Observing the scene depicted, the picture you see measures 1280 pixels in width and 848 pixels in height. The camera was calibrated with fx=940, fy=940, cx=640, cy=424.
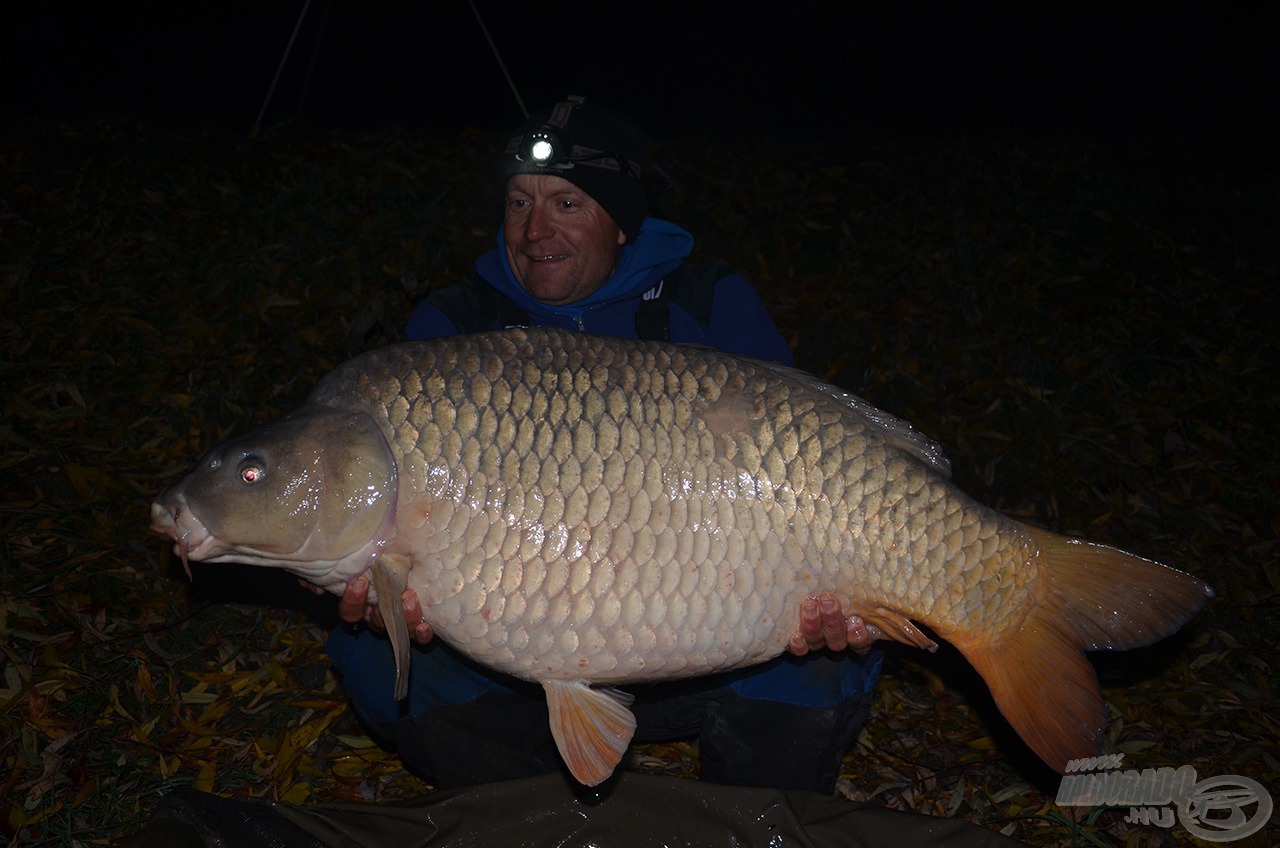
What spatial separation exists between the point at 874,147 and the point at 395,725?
5077 mm

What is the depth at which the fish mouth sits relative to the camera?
1.48 metres

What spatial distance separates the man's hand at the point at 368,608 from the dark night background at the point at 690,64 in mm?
6336

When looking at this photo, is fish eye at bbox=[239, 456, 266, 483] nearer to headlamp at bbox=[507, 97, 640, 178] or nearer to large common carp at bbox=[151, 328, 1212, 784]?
large common carp at bbox=[151, 328, 1212, 784]

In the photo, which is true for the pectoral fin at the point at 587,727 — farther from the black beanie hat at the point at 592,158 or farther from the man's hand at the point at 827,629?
the black beanie hat at the point at 592,158

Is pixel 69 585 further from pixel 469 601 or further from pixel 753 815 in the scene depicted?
pixel 753 815

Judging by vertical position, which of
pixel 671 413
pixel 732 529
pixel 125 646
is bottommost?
pixel 125 646

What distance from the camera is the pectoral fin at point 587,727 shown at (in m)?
1.55

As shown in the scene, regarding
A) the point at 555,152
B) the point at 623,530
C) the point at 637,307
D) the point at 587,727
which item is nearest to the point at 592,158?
the point at 555,152

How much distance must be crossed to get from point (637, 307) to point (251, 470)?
3.38ft

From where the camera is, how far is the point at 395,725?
→ 1.90 meters

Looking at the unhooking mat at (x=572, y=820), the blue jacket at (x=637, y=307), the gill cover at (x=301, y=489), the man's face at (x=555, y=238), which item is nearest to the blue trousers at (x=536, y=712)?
the unhooking mat at (x=572, y=820)

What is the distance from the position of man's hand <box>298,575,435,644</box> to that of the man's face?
86 centimetres

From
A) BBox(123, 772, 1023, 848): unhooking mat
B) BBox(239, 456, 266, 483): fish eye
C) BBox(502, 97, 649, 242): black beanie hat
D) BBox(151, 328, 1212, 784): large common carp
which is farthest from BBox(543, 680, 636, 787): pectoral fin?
BBox(502, 97, 649, 242): black beanie hat

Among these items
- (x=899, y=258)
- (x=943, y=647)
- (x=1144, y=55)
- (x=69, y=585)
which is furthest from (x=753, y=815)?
(x=1144, y=55)
